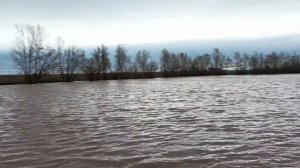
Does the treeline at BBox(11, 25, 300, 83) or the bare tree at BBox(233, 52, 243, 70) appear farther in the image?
the bare tree at BBox(233, 52, 243, 70)

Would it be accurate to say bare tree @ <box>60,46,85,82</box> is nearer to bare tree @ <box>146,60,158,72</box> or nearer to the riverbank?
the riverbank

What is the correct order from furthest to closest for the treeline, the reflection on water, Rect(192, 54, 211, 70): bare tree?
Rect(192, 54, 211, 70): bare tree → the treeline → the reflection on water

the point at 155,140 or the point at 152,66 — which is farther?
the point at 152,66

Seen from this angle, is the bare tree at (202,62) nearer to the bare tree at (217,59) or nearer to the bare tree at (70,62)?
the bare tree at (217,59)

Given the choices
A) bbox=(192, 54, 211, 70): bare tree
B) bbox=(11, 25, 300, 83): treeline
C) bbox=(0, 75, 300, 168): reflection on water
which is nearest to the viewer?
bbox=(0, 75, 300, 168): reflection on water

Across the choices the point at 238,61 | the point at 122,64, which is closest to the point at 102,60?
the point at 122,64

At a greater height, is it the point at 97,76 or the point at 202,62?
the point at 202,62

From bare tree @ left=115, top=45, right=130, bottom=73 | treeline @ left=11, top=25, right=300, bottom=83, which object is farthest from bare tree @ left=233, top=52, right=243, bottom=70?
bare tree @ left=115, top=45, right=130, bottom=73

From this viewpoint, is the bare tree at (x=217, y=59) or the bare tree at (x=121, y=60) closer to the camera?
the bare tree at (x=121, y=60)

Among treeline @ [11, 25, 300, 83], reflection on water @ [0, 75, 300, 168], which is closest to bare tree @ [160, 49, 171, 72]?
treeline @ [11, 25, 300, 83]

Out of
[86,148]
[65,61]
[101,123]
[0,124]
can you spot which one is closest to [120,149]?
[86,148]

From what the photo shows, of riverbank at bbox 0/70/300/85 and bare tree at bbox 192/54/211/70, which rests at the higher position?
bare tree at bbox 192/54/211/70

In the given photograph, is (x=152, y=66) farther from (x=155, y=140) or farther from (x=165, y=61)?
(x=155, y=140)

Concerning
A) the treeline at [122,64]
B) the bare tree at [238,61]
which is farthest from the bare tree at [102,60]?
the bare tree at [238,61]
